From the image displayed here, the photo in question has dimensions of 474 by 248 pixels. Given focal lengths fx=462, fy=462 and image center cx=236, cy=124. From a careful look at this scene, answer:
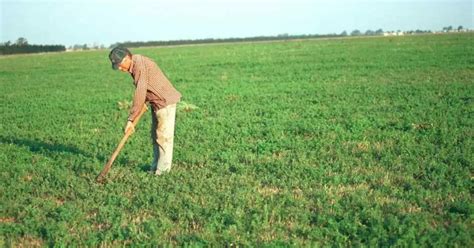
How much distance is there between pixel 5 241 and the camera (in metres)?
5.11

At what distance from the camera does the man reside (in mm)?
6602

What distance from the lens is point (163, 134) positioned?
7.10 m

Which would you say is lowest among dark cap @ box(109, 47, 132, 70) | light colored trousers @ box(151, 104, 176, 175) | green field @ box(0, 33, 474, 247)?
green field @ box(0, 33, 474, 247)

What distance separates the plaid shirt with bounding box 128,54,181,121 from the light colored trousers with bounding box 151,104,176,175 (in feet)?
0.39

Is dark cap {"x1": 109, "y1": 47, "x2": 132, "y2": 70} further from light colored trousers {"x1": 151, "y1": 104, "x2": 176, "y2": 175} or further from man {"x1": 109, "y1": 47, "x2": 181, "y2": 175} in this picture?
light colored trousers {"x1": 151, "y1": 104, "x2": 176, "y2": 175}

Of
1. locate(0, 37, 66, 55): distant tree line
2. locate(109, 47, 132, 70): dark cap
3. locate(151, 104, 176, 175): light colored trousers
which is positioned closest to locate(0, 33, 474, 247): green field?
locate(151, 104, 176, 175): light colored trousers

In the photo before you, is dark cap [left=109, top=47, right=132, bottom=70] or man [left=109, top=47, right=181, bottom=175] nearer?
dark cap [left=109, top=47, right=132, bottom=70]

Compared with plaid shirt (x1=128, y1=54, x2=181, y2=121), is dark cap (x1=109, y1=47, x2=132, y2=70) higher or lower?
higher

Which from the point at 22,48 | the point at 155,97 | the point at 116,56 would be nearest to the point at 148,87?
the point at 155,97

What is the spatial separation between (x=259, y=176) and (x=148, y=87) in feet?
6.93

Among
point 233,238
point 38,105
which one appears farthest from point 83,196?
point 38,105

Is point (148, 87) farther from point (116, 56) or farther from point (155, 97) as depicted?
point (116, 56)

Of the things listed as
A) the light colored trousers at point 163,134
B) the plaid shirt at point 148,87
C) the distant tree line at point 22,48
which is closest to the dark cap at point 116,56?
the plaid shirt at point 148,87

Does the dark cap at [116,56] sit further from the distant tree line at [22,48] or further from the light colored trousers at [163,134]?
the distant tree line at [22,48]
